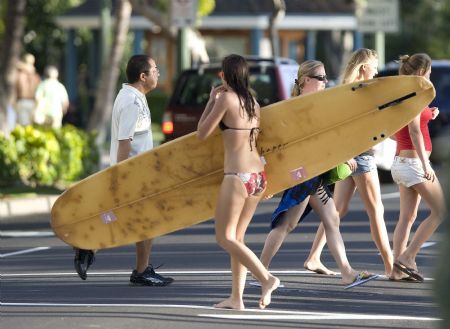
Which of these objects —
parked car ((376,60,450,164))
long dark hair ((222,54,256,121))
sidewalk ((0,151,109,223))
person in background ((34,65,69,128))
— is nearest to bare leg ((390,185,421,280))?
long dark hair ((222,54,256,121))

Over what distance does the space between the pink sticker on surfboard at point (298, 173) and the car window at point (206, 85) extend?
962 cm

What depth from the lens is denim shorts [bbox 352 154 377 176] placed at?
33.8 ft

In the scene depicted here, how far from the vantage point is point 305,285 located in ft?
33.7

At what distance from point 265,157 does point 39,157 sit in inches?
395

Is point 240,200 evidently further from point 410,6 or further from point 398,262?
point 410,6

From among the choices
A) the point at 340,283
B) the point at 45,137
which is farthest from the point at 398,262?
the point at 45,137

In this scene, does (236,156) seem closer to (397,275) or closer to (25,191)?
(397,275)

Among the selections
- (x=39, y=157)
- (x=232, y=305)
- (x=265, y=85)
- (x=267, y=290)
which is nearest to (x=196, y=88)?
(x=265, y=85)

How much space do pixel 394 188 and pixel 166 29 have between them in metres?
11.7

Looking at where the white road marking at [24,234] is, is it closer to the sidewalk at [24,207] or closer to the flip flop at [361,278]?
the sidewalk at [24,207]

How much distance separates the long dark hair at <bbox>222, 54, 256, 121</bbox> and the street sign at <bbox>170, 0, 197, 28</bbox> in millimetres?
13855

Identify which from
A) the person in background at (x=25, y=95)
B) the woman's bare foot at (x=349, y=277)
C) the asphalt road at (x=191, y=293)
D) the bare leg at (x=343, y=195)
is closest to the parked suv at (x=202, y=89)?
the person in background at (x=25, y=95)

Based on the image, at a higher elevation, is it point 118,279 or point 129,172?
point 129,172

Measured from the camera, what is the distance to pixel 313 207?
10.2 metres
